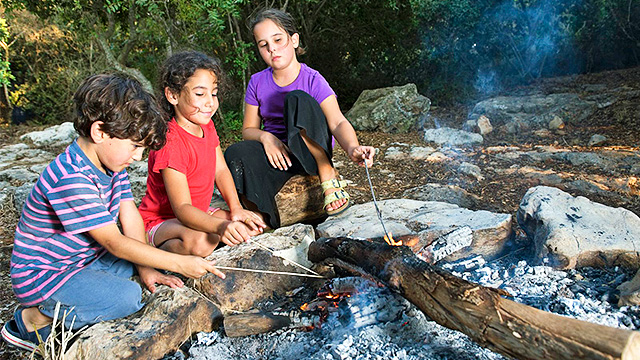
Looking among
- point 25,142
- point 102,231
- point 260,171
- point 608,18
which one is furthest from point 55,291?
point 608,18

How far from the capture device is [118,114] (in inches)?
88.0

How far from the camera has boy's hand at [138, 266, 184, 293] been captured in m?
2.52

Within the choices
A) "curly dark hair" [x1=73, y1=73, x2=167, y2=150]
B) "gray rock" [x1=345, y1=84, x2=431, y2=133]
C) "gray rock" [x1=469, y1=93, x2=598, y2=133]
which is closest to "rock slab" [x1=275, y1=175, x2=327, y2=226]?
"curly dark hair" [x1=73, y1=73, x2=167, y2=150]

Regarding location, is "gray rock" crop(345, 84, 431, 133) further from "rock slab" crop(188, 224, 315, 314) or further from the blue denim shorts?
the blue denim shorts

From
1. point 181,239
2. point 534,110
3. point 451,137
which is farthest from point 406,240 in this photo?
point 534,110

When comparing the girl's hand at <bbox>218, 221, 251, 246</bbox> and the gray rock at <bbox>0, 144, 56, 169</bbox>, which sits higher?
the gray rock at <bbox>0, 144, 56, 169</bbox>

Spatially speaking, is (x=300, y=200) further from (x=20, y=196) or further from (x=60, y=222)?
(x=20, y=196)

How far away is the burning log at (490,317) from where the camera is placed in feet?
4.87

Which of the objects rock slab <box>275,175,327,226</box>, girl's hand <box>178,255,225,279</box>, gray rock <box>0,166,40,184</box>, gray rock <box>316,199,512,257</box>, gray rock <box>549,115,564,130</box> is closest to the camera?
girl's hand <box>178,255,225,279</box>

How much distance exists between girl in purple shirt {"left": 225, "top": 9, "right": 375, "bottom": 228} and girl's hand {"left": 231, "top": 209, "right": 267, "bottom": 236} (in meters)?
0.31

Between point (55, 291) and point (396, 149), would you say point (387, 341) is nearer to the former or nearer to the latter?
point (55, 291)

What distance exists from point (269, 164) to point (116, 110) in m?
1.33

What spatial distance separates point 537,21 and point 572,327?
7.80 meters

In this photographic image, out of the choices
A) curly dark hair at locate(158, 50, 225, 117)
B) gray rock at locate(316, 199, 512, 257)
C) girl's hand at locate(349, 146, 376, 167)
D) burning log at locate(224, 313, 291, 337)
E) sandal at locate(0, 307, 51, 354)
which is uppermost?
curly dark hair at locate(158, 50, 225, 117)
